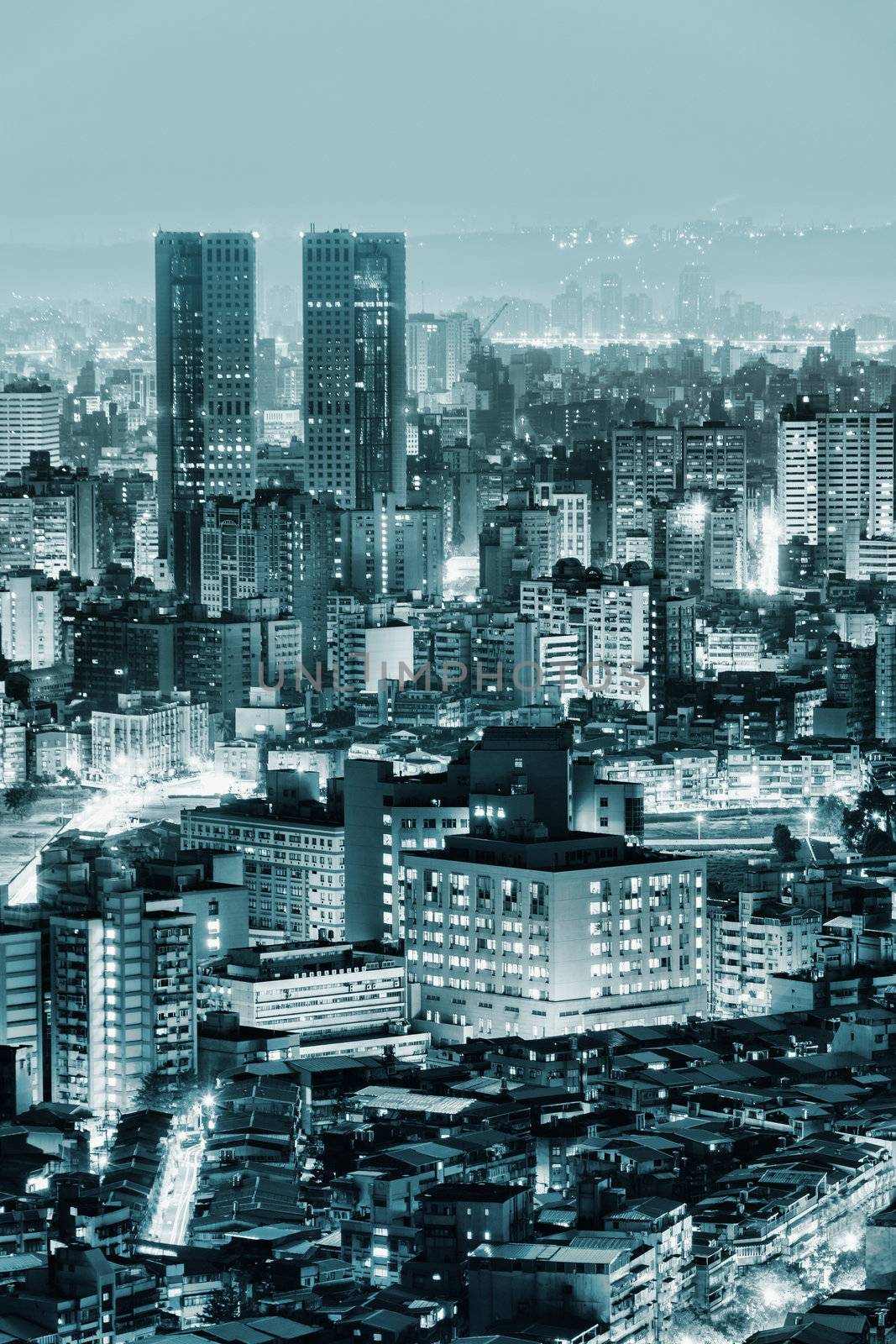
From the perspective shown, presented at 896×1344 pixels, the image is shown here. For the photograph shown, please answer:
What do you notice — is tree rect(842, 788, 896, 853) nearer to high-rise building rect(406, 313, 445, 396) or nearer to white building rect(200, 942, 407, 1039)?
white building rect(200, 942, 407, 1039)

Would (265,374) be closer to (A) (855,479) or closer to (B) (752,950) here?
(A) (855,479)

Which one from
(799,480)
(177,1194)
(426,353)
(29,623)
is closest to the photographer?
(177,1194)

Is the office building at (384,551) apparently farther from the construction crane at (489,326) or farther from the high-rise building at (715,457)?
the construction crane at (489,326)

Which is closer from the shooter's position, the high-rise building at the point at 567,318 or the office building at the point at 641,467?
the office building at the point at 641,467

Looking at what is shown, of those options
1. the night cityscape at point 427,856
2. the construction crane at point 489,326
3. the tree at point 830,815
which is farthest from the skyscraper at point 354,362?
the tree at point 830,815

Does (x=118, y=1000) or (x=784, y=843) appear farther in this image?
(x=784, y=843)

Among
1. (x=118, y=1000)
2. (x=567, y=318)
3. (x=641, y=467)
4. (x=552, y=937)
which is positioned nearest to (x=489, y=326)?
(x=567, y=318)

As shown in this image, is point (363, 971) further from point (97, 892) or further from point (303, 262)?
point (303, 262)
